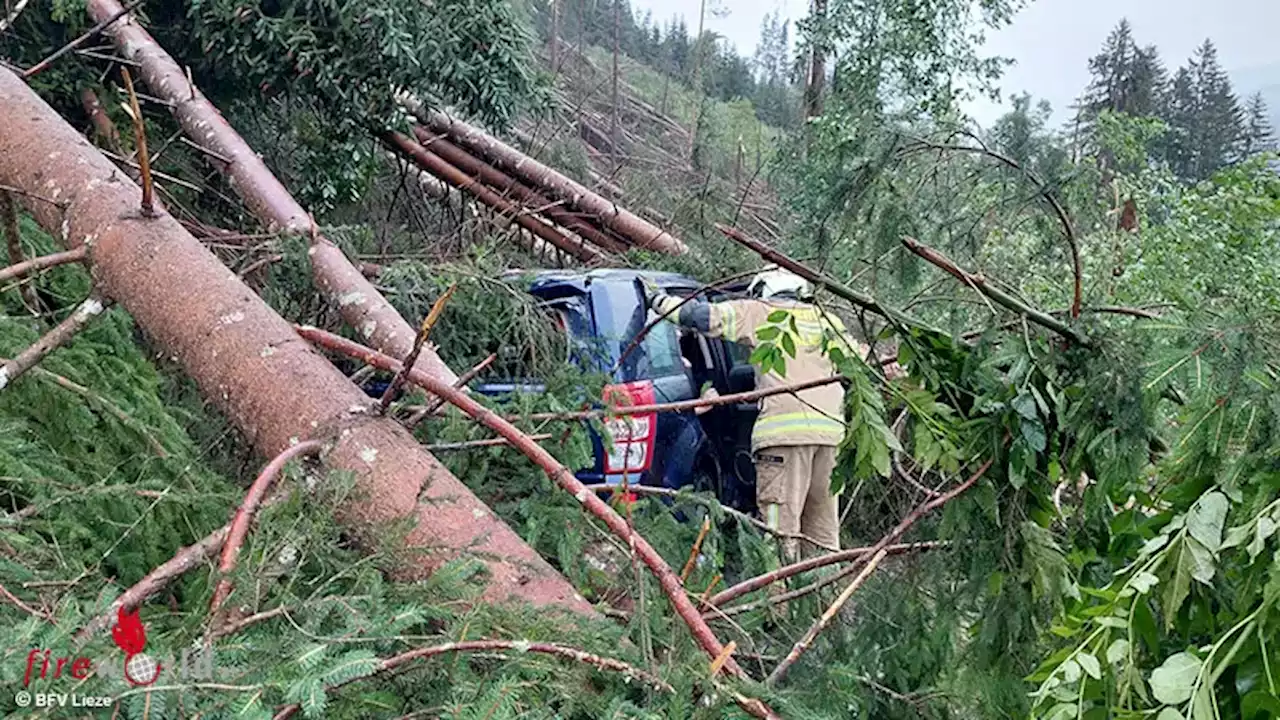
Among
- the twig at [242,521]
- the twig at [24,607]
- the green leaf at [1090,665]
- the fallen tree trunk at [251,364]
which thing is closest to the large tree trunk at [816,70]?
the fallen tree trunk at [251,364]

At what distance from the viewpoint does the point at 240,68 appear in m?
5.57

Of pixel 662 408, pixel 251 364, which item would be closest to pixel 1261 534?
pixel 662 408

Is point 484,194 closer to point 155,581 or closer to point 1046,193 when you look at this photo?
point 1046,193

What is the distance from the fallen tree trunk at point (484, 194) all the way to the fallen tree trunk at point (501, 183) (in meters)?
0.05

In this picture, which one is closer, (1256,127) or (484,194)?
(484,194)

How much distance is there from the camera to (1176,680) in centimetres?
120

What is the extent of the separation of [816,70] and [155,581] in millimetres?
11666

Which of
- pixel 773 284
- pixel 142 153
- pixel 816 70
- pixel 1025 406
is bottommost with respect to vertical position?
pixel 773 284

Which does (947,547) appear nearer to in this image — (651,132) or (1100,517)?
(1100,517)

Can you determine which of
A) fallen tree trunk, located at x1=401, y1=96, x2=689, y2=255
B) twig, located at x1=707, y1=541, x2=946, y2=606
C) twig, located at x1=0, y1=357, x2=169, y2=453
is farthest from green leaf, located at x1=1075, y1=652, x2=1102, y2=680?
fallen tree trunk, located at x1=401, y1=96, x2=689, y2=255

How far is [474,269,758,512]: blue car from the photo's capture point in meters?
3.96

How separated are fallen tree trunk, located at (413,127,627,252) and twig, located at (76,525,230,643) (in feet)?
17.6

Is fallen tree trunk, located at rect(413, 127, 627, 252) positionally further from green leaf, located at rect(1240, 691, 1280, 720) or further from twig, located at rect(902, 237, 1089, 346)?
green leaf, located at rect(1240, 691, 1280, 720)

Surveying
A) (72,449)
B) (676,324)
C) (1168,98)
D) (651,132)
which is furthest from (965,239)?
(1168,98)
